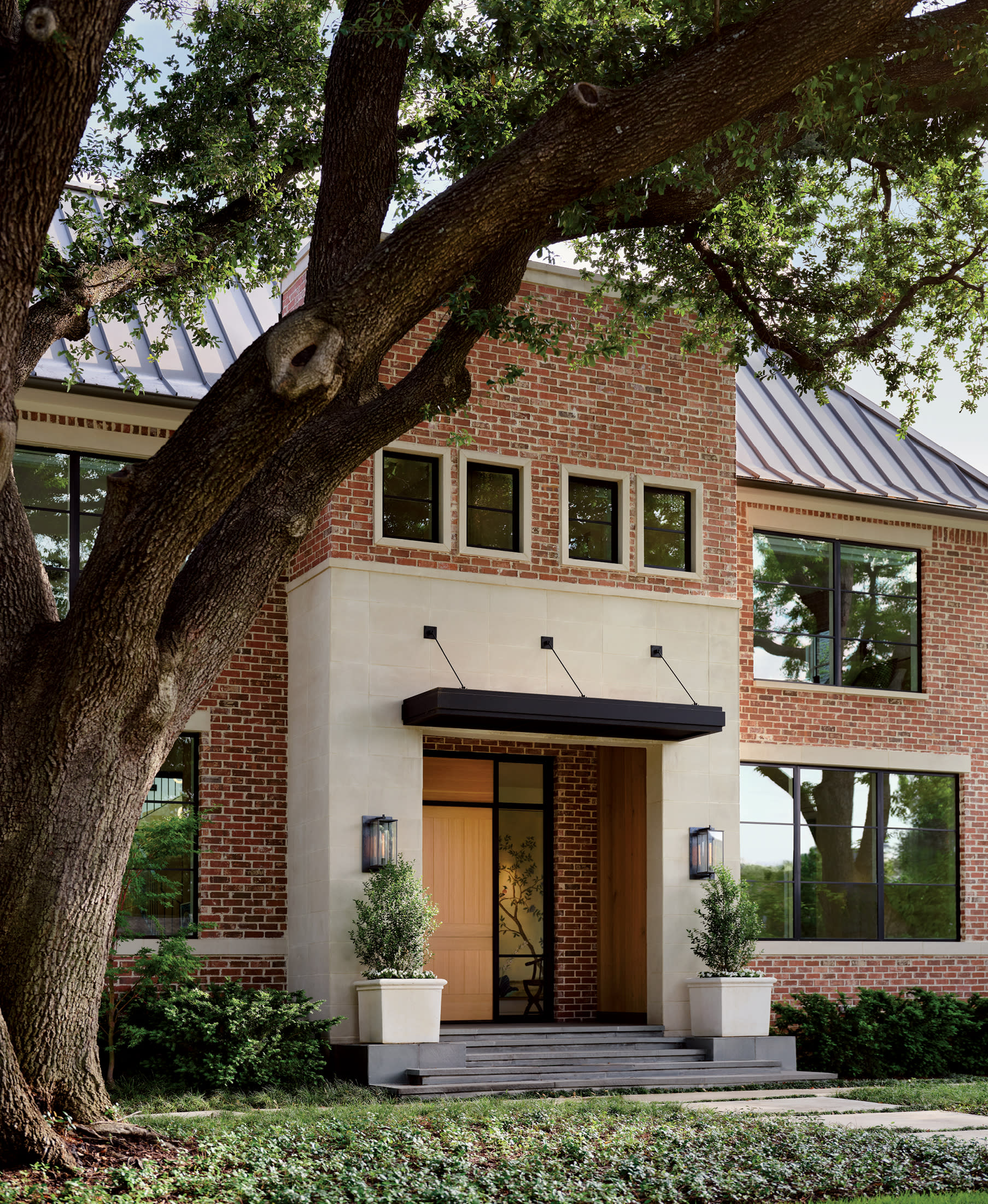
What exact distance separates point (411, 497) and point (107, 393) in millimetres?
3132

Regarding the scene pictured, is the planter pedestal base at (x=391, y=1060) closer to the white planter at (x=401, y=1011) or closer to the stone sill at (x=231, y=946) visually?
the white planter at (x=401, y=1011)

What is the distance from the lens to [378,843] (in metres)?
13.3

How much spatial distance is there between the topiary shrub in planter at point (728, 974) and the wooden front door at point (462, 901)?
7.81ft

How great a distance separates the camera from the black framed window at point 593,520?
49.7 feet

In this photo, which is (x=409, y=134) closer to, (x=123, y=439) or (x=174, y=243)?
(x=174, y=243)

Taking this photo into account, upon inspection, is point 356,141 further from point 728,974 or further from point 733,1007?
point 733,1007

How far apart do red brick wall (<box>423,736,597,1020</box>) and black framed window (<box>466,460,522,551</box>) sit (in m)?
2.33

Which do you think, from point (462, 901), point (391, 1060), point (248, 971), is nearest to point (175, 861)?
point (248, 971)

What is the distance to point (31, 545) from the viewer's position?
25.1 ft

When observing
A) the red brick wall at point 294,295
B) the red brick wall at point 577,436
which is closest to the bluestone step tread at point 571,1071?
the red brick wall at point 577,436

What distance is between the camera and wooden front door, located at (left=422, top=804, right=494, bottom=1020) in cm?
1536

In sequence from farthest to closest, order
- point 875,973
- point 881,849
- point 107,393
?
1. point 881,849
2. point 875,973
3. point 107,393

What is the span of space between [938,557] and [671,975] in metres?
6.72

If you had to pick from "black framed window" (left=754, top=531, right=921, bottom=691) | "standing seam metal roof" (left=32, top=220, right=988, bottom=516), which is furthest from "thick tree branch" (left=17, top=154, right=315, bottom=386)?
"black framed window" (left=754, top=531, right=921, bottom=691)
